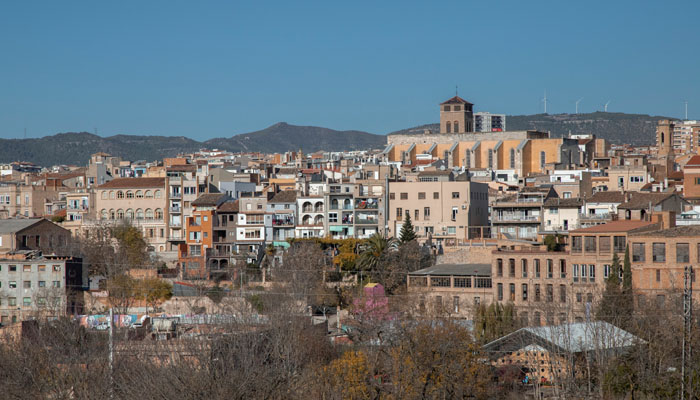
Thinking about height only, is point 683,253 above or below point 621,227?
below

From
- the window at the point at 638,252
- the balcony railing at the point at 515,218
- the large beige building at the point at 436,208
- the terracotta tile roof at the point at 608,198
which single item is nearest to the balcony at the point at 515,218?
the balcony railing at the point at 515,218

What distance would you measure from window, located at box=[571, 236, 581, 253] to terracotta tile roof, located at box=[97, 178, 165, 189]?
34739mm

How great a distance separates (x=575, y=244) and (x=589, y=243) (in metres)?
0.62

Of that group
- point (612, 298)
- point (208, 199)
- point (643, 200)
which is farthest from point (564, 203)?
point (208, 199)

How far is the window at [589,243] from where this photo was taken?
173 ft

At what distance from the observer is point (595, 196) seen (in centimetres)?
6950

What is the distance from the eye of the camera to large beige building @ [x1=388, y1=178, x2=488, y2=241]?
69.7m

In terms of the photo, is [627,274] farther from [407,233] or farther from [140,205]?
[140,205]

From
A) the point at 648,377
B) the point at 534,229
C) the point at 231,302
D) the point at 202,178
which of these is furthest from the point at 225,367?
the point at 202,178

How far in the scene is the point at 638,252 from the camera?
51.0m

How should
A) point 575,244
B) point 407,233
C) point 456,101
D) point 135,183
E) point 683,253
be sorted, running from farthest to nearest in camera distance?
point 456,101
point 135,183
point 407,233
point 575,244
point 683,253

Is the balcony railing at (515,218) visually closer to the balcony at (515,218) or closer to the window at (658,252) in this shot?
the balcony at (515,218)

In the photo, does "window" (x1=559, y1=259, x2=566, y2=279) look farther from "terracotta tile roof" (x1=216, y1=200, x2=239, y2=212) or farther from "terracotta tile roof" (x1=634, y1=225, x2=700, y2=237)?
"terracotta tile roof" (x1=216, y1=200, x2=239, y2=212)

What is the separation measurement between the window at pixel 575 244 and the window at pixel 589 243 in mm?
299
